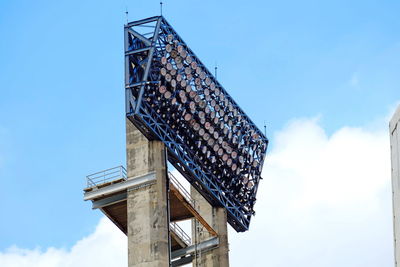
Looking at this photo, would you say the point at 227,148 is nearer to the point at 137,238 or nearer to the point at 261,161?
the point at 261,161

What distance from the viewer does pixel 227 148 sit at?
80.2m

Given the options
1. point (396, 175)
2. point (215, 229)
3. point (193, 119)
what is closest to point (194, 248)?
point (215, 229)

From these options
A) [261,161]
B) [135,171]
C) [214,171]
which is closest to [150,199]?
[135,171]

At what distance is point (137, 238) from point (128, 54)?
39.2 feet

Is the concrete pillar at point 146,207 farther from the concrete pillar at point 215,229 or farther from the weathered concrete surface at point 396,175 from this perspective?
the weathered concrete surface at point 396,175

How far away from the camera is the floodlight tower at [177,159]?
6812 cm

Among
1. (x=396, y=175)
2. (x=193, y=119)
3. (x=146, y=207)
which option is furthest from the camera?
(x=193, y=119)

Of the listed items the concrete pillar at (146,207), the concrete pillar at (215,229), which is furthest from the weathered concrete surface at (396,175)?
the concrete pillar at (215,229)

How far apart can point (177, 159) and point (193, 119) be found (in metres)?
3.58

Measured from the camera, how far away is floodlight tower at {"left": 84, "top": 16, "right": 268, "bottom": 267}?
68125 mm

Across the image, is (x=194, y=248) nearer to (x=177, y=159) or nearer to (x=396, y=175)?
(x=177, y=159)

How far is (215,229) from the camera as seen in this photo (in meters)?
78.5

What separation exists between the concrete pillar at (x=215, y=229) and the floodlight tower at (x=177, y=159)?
73mm

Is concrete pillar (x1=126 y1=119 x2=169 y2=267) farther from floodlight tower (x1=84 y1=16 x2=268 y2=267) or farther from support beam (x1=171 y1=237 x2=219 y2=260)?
support beam (x1=171 y1=237 x2=219 y2=260)
